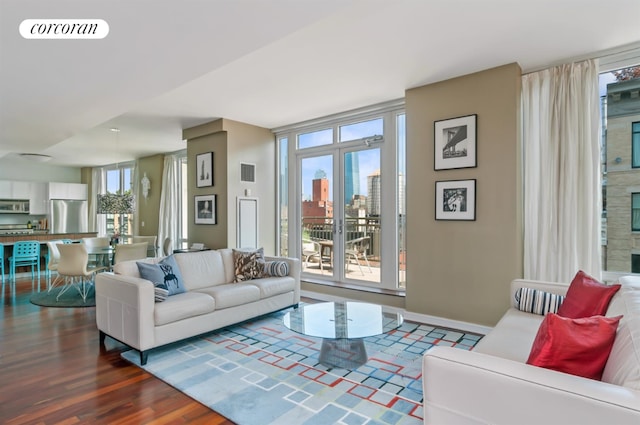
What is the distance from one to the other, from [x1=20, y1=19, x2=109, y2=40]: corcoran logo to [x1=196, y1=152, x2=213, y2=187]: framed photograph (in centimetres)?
354

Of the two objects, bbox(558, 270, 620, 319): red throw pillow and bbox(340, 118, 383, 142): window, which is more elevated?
bbox(340, 118, 383, 142): window

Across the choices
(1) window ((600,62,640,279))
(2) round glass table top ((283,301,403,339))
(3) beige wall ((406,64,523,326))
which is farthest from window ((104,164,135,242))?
(1) window ((600,62,640,279))

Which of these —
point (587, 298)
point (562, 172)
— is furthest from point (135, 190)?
point (587, 298)

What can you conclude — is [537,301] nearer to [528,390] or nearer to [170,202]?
[528,390]

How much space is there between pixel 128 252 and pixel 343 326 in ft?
13.4

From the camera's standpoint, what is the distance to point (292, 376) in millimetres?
2861

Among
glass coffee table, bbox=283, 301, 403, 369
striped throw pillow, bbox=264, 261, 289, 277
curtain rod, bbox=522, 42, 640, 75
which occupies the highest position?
curtain rod, bbox=522, 42, 640, 75

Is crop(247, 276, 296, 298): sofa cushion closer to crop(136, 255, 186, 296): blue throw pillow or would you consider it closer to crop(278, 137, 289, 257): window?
crop(136, 255, 186, 296): blue throw pillow

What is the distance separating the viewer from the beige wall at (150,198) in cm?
841

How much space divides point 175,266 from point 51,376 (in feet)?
4.55

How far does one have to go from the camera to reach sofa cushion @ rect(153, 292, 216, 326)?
10.6 feet

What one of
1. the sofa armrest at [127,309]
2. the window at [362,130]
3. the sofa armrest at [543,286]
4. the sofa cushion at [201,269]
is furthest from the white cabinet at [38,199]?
the sofa armrest at [543,286]

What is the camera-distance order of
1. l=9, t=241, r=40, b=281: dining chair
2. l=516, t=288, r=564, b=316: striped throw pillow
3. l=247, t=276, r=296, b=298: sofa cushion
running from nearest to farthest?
l=516, t=288, r=564, b=316: striped throw pillow → l=247, t=276, r=296, b=298: sofa cushion → l=9, t=241, r=40, b=281: dining chair

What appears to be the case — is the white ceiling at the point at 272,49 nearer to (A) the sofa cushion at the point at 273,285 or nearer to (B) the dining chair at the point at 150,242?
(A) the sofa cushion at the point at 273,285
